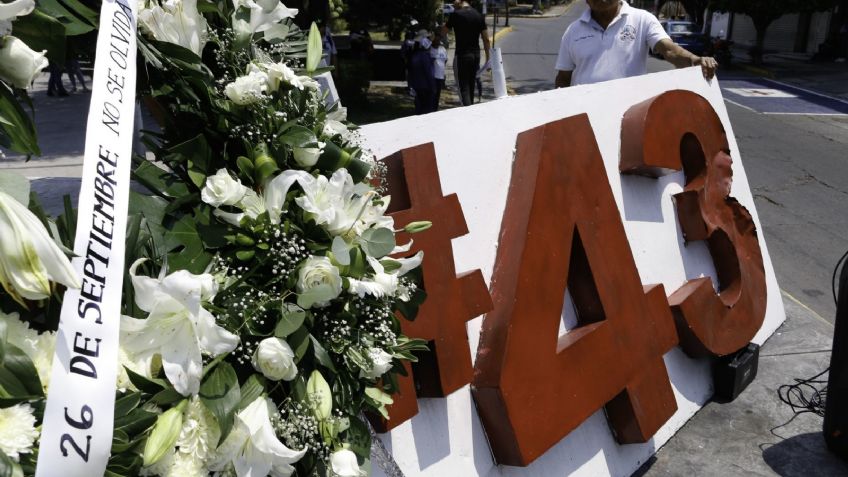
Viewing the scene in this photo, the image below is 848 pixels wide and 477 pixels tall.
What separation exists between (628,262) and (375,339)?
191 cm

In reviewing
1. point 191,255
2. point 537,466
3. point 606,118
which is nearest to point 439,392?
point 537,466

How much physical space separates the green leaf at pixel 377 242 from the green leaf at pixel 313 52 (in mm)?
512

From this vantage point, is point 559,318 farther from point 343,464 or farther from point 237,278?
point 237,278

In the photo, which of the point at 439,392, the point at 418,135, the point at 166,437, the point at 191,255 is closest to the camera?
the point at 166,437

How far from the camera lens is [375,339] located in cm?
181

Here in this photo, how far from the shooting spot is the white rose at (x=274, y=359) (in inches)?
60.6

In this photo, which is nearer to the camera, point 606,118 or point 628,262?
point 628,262

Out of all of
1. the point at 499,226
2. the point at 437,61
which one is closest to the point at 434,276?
the point at 499,226

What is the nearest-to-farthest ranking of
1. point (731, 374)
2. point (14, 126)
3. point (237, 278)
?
1. point (14, 126)
2. point (237, 278)
3. point (731, 374)

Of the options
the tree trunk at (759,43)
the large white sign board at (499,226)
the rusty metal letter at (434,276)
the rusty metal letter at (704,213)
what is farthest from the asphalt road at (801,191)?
the tree trunk at (759,43)

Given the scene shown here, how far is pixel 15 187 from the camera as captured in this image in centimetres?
133

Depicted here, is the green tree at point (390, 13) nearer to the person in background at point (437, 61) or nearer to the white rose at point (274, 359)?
the person in background at point (437, 61)

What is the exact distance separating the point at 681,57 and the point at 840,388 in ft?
7.06

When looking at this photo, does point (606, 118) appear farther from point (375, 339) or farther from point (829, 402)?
point (375, 339)
